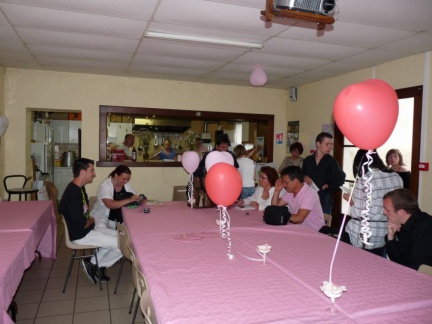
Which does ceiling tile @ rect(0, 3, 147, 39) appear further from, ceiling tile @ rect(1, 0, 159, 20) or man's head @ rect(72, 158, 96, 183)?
man's head @ rect(72, 158, 96, 183)

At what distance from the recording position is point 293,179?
3385mm

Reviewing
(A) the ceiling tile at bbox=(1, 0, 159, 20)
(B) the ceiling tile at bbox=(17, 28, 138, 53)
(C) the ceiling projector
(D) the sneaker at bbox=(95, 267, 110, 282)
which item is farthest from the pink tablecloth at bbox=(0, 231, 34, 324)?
(C) the ceiling projector

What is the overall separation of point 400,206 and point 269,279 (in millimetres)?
1200

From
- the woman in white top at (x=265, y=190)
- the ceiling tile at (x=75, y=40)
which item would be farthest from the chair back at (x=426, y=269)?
→ the ceiling tile at (x=75, y=40)

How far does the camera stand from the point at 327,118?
5.93 m

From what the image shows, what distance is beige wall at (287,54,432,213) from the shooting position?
4.17 m

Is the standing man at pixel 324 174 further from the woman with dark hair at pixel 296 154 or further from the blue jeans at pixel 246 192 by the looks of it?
the woman with dark hair at pixel 296 154

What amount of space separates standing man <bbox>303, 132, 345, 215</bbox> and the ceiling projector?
7.14 feet

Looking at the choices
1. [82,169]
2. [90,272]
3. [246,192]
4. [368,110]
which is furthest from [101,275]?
[368,110]

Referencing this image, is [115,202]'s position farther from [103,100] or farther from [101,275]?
[103,100]

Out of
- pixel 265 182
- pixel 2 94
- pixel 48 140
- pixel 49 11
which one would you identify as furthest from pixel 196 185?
pixel 48 140

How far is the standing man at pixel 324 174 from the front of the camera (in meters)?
4.46

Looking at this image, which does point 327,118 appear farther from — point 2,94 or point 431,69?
point 2,94

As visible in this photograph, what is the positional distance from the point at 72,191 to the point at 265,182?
2126 mm
